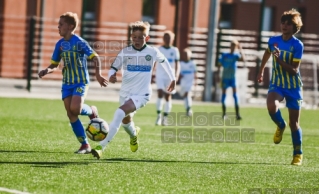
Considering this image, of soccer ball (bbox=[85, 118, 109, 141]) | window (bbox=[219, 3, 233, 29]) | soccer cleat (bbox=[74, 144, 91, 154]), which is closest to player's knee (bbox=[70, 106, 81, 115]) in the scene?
soccer ball (bbox=[85, 118, 109, 141])

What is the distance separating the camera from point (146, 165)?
408 inches

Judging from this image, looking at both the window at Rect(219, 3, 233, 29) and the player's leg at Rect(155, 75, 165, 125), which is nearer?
the player's leg at Rect(155, 75, 165, 125)

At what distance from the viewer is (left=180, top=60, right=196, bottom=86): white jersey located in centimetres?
2054

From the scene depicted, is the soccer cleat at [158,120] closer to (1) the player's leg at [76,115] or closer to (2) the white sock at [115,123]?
(1) the player's leg at [76,115]

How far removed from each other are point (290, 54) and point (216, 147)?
9.08ft

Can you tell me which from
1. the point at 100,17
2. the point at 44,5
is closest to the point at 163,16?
the point at 100,17

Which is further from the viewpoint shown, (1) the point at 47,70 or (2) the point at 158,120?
(2) the point at 158,120

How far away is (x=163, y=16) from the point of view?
114 feet

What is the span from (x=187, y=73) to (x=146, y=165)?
10509 mm

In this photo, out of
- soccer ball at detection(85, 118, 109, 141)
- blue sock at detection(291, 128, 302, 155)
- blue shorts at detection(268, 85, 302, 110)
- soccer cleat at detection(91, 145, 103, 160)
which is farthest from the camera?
blue sock at detection(291, 128, 302, 155)

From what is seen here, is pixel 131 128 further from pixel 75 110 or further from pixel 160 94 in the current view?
pixel 160 94

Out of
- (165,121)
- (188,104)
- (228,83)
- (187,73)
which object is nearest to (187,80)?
(187,73)

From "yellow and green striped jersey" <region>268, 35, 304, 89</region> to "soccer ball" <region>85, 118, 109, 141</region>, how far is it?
242 centimetres

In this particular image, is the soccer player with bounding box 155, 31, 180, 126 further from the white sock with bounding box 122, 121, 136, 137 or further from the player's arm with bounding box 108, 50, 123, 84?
the player's arm with bounding box 108, 50, 123, 84
